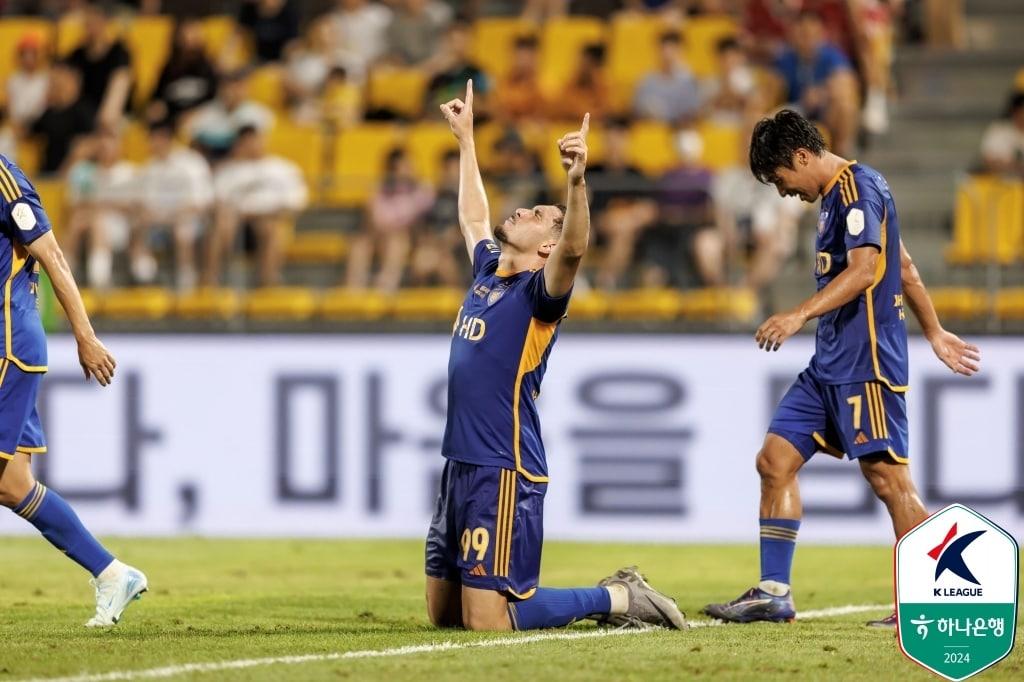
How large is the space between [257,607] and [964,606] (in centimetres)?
406

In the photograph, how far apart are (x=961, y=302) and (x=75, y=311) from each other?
7749 mm

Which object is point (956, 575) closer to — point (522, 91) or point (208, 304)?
point (208, 304)

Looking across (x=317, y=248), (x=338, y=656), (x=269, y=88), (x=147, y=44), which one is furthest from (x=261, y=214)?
(x=338, y=656)

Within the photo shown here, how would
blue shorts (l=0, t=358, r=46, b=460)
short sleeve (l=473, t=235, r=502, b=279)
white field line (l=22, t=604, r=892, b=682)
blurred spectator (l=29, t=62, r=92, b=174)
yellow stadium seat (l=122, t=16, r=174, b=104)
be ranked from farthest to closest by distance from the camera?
yellow stadium seat (l=122, t=16, r=174, b=104) → blurred spectator (l=29, t=62, r=92, b=174) → short sleeve (l=473, t=235, r=502, b=279) → blue shorts (l=0, t=358, r=46, b=460) → white field line (l=22, t=604, r=892, b=682)

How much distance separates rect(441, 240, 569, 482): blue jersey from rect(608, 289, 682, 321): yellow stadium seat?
5473 millimetres

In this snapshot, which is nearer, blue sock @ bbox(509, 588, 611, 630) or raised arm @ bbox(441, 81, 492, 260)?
blue sock @ bbox(509, 588, 611, 630)

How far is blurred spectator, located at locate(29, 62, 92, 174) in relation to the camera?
16734 mm

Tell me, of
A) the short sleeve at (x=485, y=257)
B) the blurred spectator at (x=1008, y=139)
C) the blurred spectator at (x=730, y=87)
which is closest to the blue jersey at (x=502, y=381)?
the short sleeve at (x=485, y=257)

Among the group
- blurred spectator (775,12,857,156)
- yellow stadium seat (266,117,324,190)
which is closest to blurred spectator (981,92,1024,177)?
blurred spectator (775,12,857,156)

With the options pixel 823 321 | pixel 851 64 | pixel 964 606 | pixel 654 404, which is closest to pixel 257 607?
pixel 823 321

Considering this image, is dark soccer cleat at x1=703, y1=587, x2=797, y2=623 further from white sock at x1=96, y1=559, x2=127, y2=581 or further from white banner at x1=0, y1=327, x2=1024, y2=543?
white banner at x1=0, y1=327, x2=1024, y2=543

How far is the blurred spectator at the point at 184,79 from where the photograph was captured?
1717 cm

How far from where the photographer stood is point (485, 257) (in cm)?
856

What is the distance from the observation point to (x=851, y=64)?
627 inches
